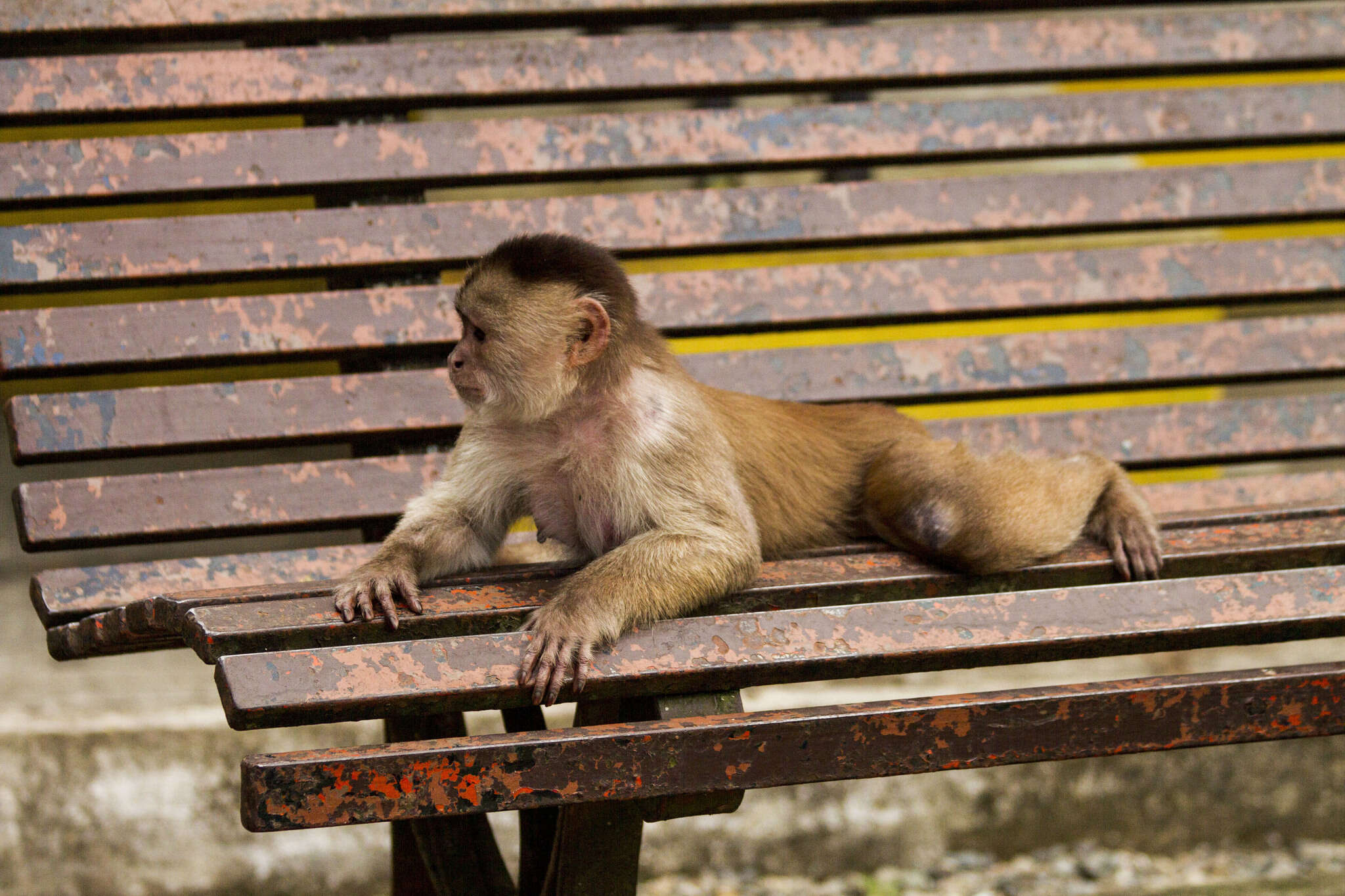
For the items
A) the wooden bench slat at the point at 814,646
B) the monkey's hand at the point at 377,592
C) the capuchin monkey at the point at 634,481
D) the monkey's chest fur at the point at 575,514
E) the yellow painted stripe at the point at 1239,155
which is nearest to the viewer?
the wooden bench slat at the point at 814,646

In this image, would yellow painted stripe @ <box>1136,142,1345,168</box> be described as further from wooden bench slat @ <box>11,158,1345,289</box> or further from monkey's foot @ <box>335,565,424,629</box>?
monkey's foot @ <box>335,565,424,629</box>

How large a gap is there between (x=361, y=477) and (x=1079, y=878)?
2.90 meters

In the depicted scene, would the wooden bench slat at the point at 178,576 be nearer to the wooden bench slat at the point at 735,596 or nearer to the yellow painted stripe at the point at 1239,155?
the wooden bench slat at the point at 735,596

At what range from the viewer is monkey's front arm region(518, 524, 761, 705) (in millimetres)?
2180

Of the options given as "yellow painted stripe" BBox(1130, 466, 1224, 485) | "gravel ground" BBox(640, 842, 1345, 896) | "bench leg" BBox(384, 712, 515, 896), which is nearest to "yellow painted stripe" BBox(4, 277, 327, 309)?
"bench leg" BBox(384, 712, 515, 896)

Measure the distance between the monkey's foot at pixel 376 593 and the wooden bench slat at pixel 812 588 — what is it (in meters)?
0.03

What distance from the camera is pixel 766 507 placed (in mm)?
3168

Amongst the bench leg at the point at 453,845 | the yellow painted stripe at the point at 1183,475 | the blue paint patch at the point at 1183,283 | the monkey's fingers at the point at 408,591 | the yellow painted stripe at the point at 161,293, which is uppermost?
the yellow painted stripe at the point at 161,293

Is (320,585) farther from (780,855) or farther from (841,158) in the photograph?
(780,855)

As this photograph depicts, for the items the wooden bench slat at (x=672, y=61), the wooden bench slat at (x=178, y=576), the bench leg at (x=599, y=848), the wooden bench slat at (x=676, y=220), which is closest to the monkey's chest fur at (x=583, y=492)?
the wooden bench slat at (x=178, y=576)

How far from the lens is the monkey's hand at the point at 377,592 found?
236 centimetres

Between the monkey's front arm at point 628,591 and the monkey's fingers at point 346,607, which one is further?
the monkey's fingers at point 346,607

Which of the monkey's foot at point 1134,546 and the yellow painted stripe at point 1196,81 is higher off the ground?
the yellow painted stripe at point 1196,81

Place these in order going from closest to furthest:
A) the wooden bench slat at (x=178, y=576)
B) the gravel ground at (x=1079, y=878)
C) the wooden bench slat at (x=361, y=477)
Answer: the wooden bench slat at (x=178, y=576) < the wooden bench slat at (x=361, y=477) < the gravel ground at (x=1079, y=878)
